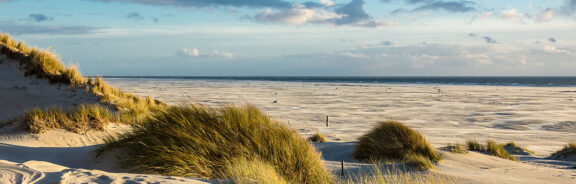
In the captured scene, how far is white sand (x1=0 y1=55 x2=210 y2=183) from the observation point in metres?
3.92

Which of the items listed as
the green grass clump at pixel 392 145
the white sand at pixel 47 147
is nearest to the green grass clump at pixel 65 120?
the white sand at pixel 47 147

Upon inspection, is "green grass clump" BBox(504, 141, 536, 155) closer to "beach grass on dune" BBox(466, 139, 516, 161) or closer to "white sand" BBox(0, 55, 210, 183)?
"beach grass on dune" BBox(466, 139, 516, 161)

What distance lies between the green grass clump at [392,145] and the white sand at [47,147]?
5.15 m

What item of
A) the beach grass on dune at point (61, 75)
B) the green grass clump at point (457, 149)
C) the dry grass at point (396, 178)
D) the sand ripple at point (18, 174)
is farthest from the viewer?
the beach grass on dune at point (61, 75)

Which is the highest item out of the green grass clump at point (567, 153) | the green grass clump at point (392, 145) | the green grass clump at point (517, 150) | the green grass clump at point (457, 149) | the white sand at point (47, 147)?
the white sand at point (47, 147)

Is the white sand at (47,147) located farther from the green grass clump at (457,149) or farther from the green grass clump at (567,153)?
the green grass clump at (567,153)

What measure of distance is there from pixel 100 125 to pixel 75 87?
538 centimetres

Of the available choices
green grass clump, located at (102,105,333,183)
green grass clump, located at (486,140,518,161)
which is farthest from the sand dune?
green grass clump, located at (486,140,518,161)

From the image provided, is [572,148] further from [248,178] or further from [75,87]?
[75,87]

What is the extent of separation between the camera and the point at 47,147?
6754mm

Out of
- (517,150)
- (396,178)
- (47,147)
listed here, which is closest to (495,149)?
(517,150)

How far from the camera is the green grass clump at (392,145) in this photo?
8562 millimetres

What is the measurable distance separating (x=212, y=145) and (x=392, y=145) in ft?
16.1

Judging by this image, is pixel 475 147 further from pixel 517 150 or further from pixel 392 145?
pixel 392 145
